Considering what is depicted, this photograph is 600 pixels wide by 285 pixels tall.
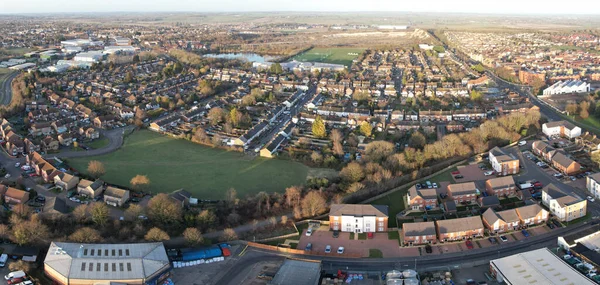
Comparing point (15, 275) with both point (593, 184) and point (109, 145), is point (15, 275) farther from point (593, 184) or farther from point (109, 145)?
point (593, 184)

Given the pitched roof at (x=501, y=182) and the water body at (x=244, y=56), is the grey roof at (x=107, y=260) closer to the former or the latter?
the pitched roof at (x=501, y=182)

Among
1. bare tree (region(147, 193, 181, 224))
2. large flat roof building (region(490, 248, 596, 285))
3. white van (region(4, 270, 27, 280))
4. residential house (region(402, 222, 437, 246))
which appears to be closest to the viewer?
large flat roof building (region(490, 248, 596, 285))

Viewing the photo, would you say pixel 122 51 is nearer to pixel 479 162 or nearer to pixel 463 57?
pixel 463 57

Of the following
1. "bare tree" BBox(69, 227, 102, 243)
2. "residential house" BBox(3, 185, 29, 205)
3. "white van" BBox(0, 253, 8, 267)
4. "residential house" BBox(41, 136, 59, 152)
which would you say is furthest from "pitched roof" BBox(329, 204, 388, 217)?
"residential house" BBox(41, 136, 59, 152)

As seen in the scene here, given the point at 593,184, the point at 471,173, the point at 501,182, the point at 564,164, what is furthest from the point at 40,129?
the point at 593,184

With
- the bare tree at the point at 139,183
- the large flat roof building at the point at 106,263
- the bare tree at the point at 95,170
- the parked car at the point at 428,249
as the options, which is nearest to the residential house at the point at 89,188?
the bare tree at the point at 95,170

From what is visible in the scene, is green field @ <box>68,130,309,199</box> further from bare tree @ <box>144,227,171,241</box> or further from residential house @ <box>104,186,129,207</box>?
bare tree @ <box>144,227,171,241</box>

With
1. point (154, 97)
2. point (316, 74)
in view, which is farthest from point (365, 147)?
point (316, 74)
